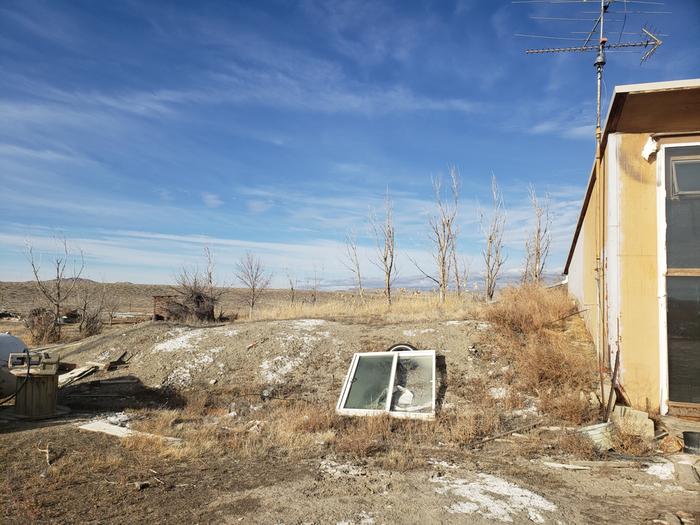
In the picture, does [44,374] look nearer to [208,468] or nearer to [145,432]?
[145,432]

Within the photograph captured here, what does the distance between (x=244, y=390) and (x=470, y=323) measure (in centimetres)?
555

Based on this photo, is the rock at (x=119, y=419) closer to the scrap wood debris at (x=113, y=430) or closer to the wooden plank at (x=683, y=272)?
the scrap wood debris at (x=113, y=430)

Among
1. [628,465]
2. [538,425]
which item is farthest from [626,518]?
[538,425]

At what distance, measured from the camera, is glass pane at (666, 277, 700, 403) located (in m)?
6.67

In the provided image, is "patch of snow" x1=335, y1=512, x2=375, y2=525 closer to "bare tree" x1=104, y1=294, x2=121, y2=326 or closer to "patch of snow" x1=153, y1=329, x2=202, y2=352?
"patch of snow" x1=153, y1=329, x2=202, y2=352

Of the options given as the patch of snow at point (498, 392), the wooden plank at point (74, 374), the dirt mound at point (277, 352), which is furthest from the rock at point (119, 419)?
the patch of snow at point (498, 392)

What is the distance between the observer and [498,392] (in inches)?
352

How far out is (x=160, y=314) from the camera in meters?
18.6

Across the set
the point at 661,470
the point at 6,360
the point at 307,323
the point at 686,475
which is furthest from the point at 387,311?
the point at 686,475

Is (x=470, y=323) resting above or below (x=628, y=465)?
above

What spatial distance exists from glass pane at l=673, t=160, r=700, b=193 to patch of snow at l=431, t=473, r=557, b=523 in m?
4.95

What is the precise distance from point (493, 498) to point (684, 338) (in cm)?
407

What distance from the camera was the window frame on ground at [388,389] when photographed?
8.22 m

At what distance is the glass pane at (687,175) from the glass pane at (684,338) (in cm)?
130
